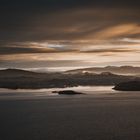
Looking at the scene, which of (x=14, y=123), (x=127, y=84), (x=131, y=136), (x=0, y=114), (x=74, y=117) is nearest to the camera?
(x=131, y=136)

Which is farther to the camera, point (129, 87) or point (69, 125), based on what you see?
point (129, 87)

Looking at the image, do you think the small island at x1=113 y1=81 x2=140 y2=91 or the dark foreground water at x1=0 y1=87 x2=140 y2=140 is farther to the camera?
the small island at x1=113 y1=81 x2=140 y2=91

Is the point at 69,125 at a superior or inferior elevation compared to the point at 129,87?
inferior

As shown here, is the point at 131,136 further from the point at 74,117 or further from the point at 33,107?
the point at 33,107

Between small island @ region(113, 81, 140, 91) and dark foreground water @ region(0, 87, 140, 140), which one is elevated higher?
small island @ region(113, 81, 140, 91)

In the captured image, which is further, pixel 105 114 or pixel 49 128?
pixel 105 114

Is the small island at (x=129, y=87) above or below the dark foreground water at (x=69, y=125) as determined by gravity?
above

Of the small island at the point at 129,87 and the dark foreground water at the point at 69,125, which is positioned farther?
the small island at the point at 129,87

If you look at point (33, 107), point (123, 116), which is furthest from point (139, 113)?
point (33, 107)

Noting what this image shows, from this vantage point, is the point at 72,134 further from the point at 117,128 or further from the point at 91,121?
the point at 91,121

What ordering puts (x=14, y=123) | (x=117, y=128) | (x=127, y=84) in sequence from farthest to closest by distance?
1. (x=127, y=84)
2. (x=14, y=123)
3. (x=117, y=128)
